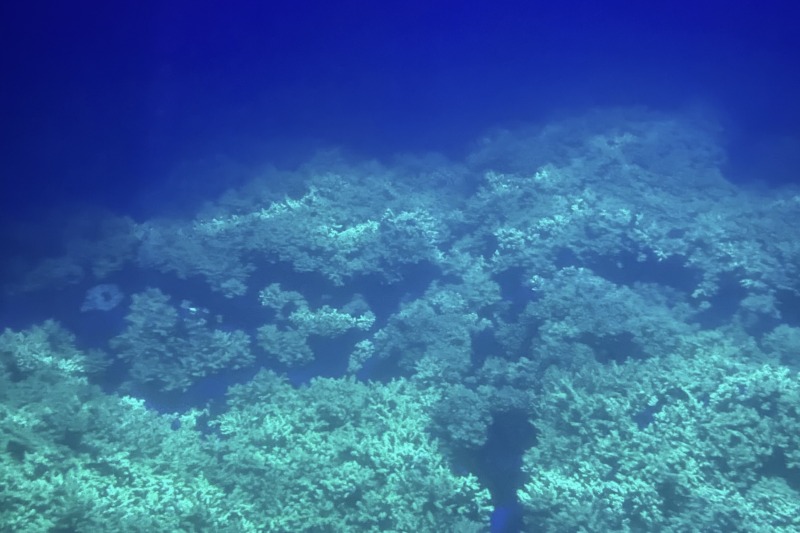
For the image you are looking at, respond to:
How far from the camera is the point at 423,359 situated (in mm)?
9711

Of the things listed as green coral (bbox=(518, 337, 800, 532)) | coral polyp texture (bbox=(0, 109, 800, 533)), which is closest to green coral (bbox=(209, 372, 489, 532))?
coral polyp texture (bbox=(0, 109, 800, 533))

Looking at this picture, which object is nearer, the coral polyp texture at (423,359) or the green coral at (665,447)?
the green coral at (665,447)

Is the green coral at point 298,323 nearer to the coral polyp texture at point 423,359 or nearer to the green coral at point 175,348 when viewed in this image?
the coral polyp texture at point 423,359

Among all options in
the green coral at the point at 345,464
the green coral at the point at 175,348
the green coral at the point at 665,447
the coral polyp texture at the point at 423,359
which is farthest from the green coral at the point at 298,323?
the green coral at the point at 665,447

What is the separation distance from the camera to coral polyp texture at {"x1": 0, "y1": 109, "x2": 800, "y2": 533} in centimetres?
674

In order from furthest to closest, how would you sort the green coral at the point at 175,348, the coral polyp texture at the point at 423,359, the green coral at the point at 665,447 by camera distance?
the green coral at the point at 175,348 < the coral polyp texture at the point at 423,359 < the green coral at the point at 665,447

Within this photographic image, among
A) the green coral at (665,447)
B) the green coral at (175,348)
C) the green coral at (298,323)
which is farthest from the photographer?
the green coral at (298,323)

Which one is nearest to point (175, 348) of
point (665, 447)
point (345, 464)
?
point (345, 464)

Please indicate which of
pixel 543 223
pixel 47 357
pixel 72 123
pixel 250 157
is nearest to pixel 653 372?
pixel 543 223

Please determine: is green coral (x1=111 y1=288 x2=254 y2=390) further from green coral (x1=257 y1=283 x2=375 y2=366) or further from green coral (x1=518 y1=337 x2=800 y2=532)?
green coral (x1=518 y1=337 x2=800 y2=532)

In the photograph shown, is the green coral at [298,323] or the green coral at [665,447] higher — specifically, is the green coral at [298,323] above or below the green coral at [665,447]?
above

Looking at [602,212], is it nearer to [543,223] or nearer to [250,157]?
[543,223]

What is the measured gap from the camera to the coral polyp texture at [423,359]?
265 inches

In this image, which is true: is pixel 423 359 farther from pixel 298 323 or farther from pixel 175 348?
pixel 175 348
